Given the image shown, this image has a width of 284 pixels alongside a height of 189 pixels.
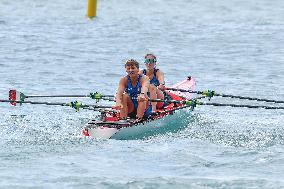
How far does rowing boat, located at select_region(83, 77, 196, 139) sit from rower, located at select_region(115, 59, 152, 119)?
10.3 inches

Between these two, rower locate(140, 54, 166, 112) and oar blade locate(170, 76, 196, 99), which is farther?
oar blade locate(170, 76, 196, 99)

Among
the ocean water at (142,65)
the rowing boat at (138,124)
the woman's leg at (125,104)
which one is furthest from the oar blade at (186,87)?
the woman's leg at (125,104)

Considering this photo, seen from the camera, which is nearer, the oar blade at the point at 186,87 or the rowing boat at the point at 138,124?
the rowing boat at the point at 138,124

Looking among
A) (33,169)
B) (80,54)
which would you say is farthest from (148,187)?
(80,54)

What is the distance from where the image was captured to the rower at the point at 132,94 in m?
22.8

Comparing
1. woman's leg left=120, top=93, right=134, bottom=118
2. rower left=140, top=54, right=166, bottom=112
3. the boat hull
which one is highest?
rower left=140, top=54, right=166, bottom=112

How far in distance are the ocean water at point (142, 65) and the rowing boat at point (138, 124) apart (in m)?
0.32

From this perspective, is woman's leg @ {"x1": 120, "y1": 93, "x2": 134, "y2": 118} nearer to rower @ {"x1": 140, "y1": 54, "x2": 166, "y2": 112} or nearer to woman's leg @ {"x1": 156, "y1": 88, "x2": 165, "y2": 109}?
rower @ {"x1": 140, "y1": 54, "x2": 166, "y2": 112}

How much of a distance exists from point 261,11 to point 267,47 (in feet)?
56.7

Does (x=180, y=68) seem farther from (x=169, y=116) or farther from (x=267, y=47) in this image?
(x=169, y=116)

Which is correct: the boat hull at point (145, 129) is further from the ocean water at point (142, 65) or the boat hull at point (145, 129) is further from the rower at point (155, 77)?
the rower at point (155, 77)

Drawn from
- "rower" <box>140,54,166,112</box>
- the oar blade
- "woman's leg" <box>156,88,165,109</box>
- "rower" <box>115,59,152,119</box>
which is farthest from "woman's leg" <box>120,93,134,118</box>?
the oar blade

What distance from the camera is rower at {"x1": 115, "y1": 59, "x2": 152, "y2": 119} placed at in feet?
74.8

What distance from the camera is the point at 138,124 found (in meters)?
22.6
